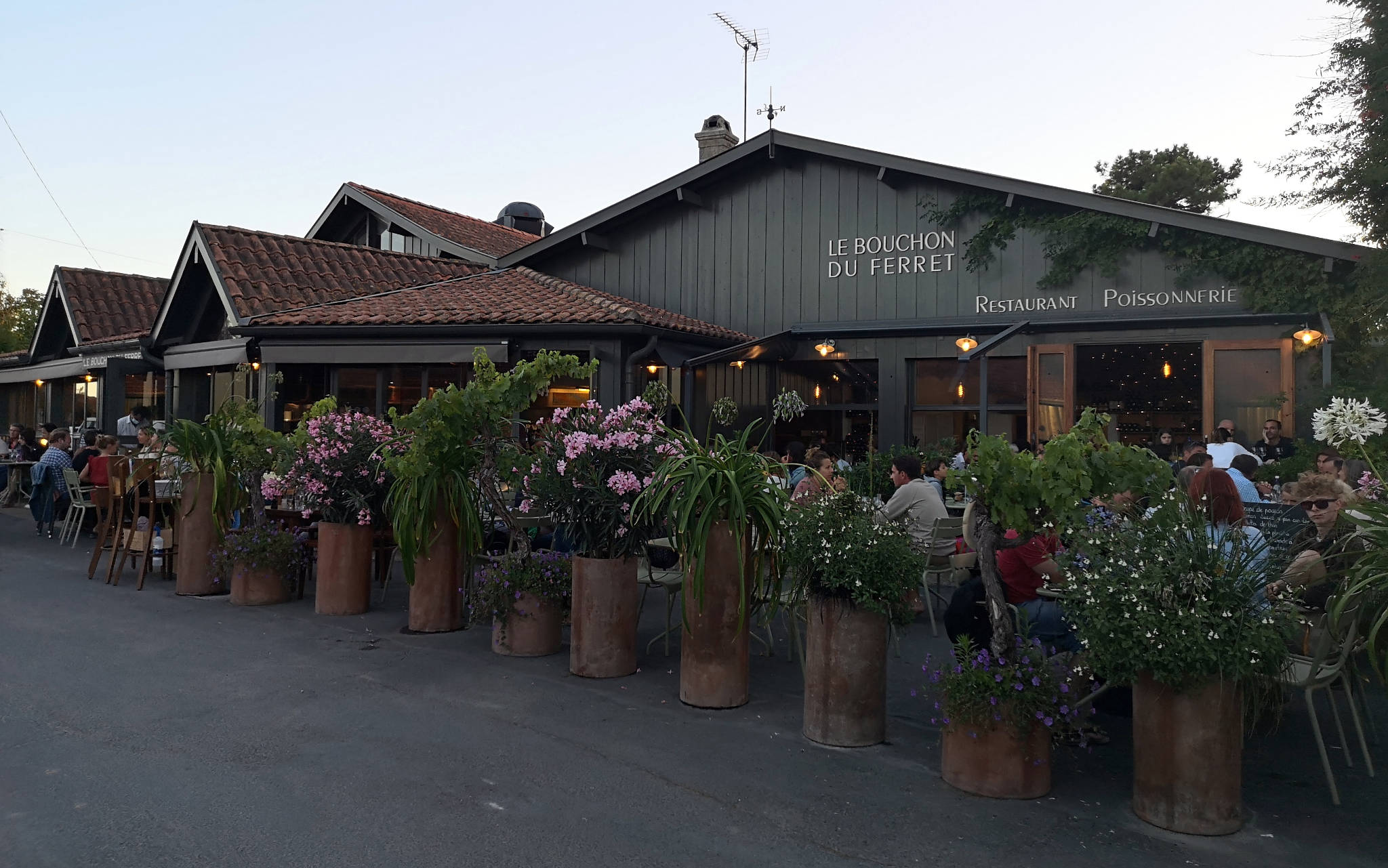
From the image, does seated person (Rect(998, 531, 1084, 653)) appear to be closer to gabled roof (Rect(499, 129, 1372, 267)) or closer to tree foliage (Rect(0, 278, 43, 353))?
gabled roof (Rect(499, 129, 1372, 267))

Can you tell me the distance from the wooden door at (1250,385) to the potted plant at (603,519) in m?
8.18

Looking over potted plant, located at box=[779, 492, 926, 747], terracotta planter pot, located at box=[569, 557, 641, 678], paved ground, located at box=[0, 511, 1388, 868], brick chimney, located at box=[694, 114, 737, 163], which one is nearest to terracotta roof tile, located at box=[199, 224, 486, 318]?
brick chimney, located at box=[694, 114, 737, 163]

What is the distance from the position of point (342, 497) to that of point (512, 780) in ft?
13.7

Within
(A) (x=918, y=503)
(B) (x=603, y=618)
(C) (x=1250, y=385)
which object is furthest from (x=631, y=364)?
(C) (x=1250, y=385)

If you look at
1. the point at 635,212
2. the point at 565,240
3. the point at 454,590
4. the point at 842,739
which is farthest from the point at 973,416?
the point at 842,739

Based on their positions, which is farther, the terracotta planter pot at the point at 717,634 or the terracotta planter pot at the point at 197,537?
the terracotta planter pot at the point at 197,537

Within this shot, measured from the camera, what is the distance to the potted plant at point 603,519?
566 centimetres

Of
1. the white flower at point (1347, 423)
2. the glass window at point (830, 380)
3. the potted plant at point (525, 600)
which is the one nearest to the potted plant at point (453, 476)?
the potted plant at point (525, 600)

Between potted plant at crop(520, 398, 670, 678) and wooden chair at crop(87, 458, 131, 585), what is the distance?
5.09 metres

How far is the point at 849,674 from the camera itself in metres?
4.49

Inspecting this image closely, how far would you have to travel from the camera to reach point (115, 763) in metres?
4.16

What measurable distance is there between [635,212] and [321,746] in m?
11.7

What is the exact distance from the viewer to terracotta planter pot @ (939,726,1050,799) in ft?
12.6

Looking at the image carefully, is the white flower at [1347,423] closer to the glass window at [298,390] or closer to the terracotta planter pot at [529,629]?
the terracotta planter pot at [529,629]
